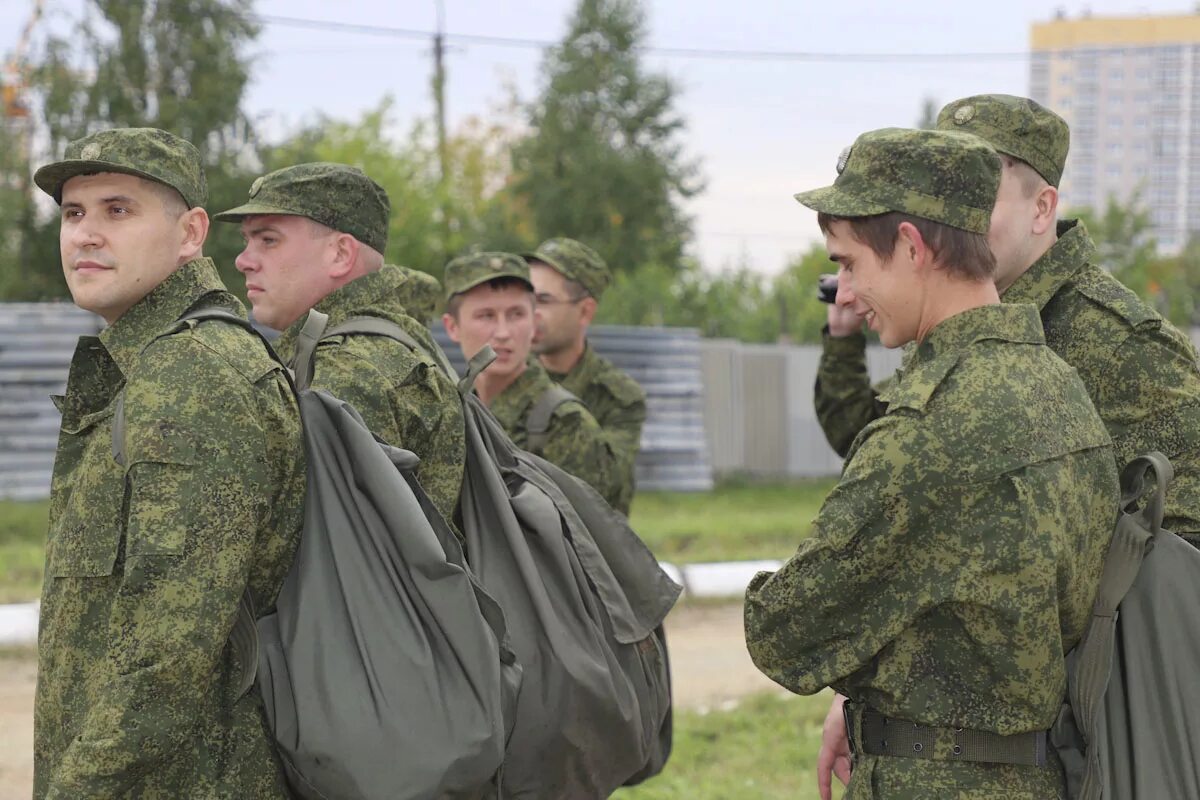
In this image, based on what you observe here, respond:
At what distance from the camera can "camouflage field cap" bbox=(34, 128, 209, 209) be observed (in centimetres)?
279

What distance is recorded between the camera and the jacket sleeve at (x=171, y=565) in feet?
8.02

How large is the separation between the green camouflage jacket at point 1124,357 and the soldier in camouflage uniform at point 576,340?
3290 mm

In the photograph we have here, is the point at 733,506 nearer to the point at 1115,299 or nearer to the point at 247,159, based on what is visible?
the point at 247,159

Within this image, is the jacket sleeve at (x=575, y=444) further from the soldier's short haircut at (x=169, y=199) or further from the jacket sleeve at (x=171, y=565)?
the jacket sleeve at (x=171, y=565)

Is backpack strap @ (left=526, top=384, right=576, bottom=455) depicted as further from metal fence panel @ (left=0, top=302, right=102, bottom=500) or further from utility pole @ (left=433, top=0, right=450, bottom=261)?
utility pole @ (left=433, top=0, right=450, bottom=261)

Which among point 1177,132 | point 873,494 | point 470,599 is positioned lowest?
A: point 470,599

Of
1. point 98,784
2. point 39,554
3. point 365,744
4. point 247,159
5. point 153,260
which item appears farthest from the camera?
point 247,159

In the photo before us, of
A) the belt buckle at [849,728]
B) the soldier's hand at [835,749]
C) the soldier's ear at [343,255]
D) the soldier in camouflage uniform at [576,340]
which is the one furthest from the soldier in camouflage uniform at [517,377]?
the belt buckle at [849,728]

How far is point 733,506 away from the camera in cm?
1548

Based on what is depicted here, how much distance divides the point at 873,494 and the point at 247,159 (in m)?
13.0

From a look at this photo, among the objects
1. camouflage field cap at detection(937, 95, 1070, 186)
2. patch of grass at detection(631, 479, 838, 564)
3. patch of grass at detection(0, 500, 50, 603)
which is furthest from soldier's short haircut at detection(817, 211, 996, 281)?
patch of grass at detection(631, 479, 838, 564)

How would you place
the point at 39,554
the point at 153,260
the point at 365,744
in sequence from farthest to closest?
the point at 39,554 < the point at 153,260 < the point at 365,744

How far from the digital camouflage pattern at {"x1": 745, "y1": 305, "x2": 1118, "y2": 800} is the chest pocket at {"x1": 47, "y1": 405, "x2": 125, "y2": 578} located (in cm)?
125

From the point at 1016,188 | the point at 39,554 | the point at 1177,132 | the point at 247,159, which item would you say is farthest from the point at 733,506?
the point at 1177,132
